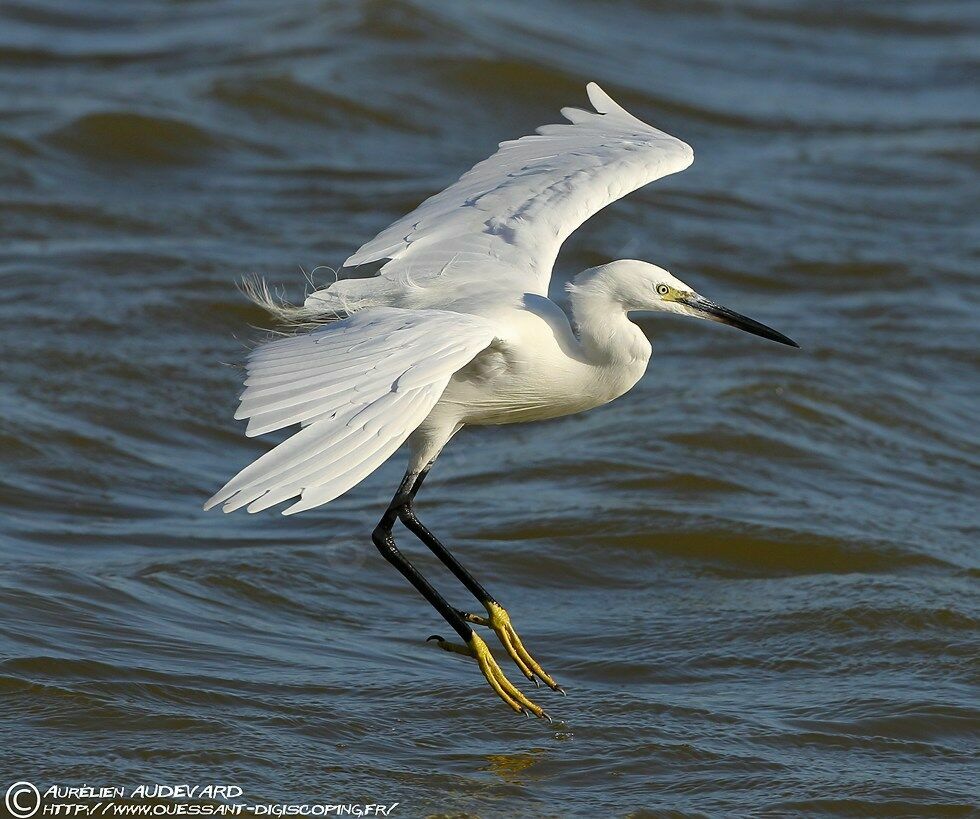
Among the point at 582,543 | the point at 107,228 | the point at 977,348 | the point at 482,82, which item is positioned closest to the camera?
the point at 582,543

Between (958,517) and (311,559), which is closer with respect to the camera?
(311,559)

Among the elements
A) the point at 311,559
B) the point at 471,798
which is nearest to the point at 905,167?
the point at 311,559

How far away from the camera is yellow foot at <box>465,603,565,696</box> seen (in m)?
5.68

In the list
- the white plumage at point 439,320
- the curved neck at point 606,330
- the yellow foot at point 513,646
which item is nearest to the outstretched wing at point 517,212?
the white plumage at point 439,320

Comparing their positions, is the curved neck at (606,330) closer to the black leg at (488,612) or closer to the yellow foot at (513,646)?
the black leg at (488,612)

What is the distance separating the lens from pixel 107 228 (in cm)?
1069

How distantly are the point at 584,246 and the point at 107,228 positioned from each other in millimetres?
3281

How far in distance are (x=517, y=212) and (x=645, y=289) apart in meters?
1.00

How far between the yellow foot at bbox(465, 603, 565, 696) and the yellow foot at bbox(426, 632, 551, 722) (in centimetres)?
10

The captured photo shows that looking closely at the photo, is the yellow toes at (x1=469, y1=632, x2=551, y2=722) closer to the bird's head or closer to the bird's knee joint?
the bird's knee joint

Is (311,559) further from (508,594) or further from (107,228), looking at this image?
(107,228)

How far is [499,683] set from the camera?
5504 mm

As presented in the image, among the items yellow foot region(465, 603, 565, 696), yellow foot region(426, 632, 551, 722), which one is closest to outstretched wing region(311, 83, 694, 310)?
yellow foot region(465, 603, 565, 696)

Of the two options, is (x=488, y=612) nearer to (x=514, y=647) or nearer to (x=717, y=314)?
(x=514, y=647)
